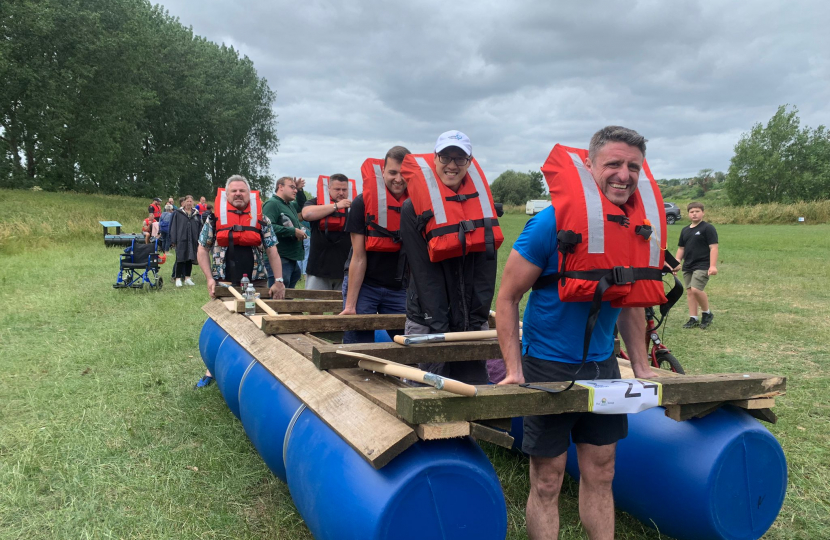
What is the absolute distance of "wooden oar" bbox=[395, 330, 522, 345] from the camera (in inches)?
128

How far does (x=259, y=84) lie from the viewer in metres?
57.8

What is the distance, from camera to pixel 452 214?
10.7ft

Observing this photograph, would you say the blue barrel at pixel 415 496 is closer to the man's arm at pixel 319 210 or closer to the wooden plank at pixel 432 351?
the wooden plank at pixel 432 351

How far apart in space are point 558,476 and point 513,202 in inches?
3455

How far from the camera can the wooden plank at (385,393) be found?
90.4 inches

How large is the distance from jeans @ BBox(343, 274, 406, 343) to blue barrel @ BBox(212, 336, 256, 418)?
2.84 feet

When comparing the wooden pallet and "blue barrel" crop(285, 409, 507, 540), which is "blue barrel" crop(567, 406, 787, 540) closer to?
the wooden pallet

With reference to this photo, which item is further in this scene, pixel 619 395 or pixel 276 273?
pixel 276 273

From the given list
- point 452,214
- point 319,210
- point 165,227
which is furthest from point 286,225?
point 165,227

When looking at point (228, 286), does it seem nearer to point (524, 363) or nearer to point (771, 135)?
point (524, 363)

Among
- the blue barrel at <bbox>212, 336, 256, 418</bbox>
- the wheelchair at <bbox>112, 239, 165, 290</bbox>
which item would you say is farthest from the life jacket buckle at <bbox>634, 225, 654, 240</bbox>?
the wheelchair at <bbox>112, 239, 165, 290</bbox>

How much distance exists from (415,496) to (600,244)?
4.40 ft

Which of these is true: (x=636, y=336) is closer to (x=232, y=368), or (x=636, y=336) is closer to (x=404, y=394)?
(x=404, y=394)

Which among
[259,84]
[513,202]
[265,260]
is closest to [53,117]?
[259,84]
